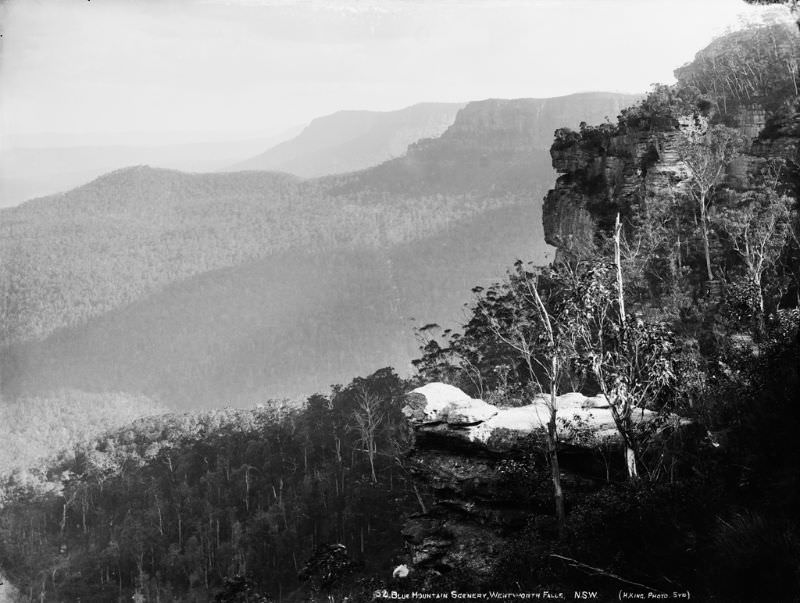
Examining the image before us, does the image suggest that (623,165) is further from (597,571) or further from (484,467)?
(597,571)

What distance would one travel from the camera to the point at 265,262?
164 meters

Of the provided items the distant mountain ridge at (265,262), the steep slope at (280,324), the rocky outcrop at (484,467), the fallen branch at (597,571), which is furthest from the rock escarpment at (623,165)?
the distant mountain ridge at (265,262)

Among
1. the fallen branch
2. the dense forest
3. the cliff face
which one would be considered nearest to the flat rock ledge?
the dense forest

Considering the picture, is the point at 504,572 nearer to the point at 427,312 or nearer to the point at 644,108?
the point at 644,108

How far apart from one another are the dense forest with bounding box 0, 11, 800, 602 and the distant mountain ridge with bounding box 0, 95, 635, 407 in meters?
59.8

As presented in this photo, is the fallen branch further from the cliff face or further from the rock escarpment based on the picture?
the cliff face

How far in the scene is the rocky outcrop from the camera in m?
16.3

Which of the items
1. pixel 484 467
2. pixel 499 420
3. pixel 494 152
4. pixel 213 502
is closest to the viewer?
pixel 484 467

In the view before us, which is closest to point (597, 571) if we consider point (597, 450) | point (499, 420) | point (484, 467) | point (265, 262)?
point (597, 450)

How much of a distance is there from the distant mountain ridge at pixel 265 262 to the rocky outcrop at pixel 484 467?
91.6 m

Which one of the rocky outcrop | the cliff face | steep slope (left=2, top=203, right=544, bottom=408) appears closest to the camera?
the rocky outcrop

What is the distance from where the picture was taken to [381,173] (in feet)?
590

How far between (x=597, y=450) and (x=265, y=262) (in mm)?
152679

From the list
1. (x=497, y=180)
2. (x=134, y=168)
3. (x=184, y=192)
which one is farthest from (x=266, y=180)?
(x=497, y=180)
